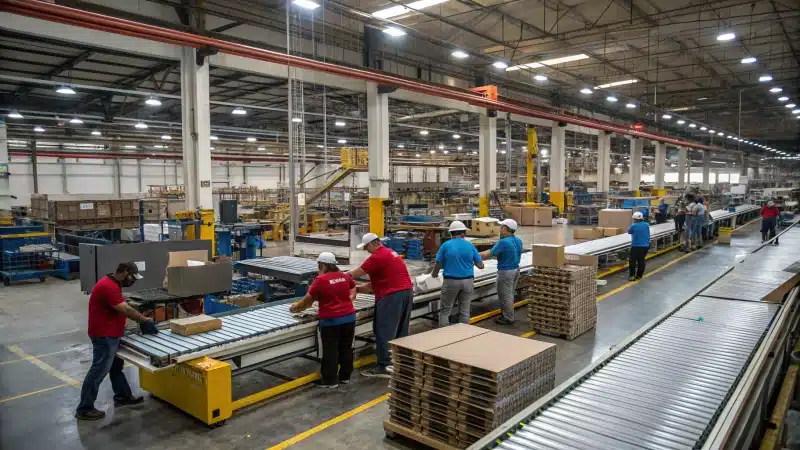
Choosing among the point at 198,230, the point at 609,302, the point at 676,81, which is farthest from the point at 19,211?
the point at 676,81

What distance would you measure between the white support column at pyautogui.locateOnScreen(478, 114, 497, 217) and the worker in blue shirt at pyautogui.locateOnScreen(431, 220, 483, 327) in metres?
12.2

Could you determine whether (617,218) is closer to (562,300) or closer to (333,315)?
(562,300)

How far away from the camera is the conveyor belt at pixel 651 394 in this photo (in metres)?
2.93

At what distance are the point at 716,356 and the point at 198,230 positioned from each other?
10.0m

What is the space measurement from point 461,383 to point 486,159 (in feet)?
52.9

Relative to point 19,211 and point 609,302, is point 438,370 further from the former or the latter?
point 19,211

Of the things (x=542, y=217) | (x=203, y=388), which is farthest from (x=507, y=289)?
(x=542, y=217)

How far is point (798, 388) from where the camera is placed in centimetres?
561

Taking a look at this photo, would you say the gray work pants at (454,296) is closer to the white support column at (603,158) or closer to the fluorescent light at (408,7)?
the fluorescent light at (408,7)

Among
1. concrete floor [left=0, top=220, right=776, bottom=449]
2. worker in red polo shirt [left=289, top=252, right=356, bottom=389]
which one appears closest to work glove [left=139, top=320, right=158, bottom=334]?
concrete floor [left=0, top=220, right=776, bottom=449]

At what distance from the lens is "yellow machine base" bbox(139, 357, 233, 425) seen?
15.4 feet

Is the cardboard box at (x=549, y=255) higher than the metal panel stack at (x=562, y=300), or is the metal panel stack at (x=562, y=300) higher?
the cardboard box at (x=549, y=255)

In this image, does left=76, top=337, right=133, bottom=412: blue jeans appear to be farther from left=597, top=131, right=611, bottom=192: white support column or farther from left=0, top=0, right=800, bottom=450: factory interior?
left=597, top=131, right=611, bottom=192: white support column

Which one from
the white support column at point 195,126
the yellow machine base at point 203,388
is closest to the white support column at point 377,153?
the white support column at point 195,126
